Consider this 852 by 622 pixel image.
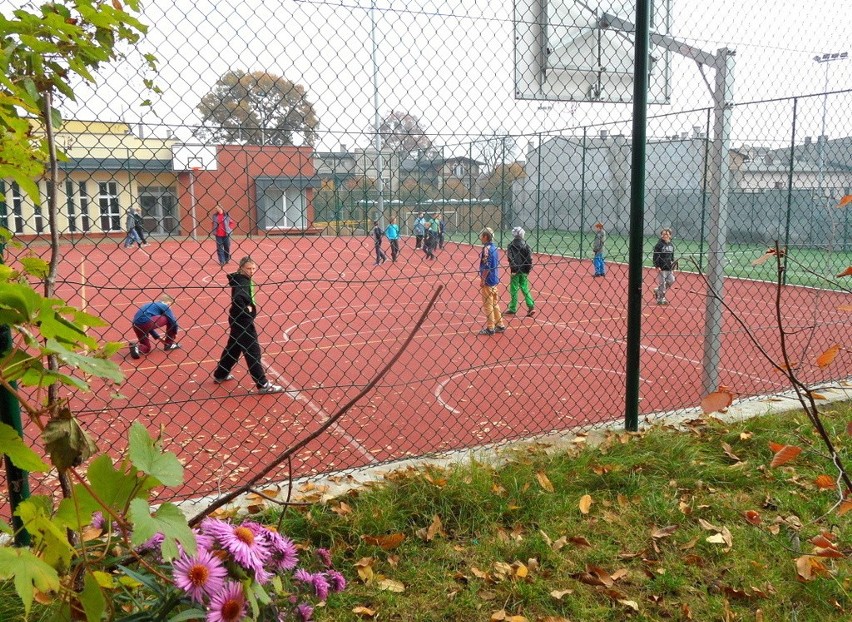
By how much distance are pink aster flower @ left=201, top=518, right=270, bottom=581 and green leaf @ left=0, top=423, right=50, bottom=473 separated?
38cm

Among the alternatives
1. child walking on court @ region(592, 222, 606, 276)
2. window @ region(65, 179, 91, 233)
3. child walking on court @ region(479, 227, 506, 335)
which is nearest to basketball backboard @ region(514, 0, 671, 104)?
window @ region(65, 179, 91, 233)

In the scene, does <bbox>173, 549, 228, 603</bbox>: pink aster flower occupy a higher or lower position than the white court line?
higher

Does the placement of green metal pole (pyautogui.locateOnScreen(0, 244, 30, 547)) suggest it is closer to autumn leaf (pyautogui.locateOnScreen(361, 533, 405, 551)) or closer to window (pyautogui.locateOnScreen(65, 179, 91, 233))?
autumn leaf (pyautogui.locateOnScreen(361, 533, 405, 551))

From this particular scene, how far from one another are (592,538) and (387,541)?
0.88 metres

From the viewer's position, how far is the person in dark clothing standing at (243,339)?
24.4 feet

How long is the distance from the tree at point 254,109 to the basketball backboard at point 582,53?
188cm

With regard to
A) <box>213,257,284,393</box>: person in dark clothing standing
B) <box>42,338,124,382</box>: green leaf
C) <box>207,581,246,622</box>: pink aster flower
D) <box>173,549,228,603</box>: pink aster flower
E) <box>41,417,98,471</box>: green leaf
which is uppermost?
<box>42,338,124,382</box>: green leaf

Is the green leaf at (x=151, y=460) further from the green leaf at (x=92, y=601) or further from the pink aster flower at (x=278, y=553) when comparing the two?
the pink aster flower at (x=278, y=553)

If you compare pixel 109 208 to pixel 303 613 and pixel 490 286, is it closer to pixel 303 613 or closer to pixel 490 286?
pixel 303 613

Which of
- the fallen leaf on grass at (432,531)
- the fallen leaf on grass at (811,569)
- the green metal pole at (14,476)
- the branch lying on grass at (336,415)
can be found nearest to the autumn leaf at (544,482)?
the fallen leaf on grass at (432,531)

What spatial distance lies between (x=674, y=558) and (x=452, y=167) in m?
3.68

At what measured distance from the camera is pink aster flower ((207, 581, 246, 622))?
4.14 ft

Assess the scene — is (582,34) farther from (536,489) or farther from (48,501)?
(48,501)

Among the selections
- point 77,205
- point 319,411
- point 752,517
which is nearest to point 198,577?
point 752,517
